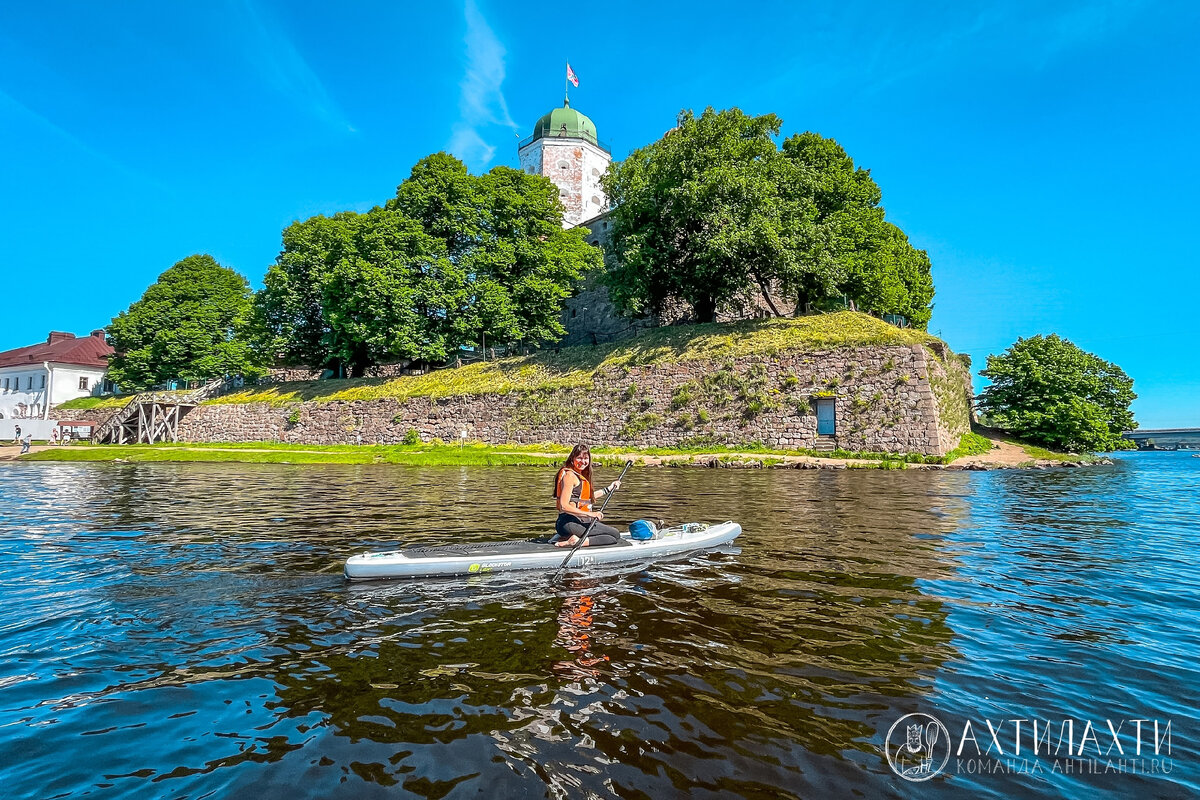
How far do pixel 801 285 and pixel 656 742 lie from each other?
96.5ft

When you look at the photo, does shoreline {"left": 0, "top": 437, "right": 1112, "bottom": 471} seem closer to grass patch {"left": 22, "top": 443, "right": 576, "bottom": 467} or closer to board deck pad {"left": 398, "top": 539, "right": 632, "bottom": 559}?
grass patch {"left": 22, "top": 443, "right": 576, "bottom": 467}

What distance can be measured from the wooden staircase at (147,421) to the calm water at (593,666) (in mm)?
40024

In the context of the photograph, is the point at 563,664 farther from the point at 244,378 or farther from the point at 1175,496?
the point at 244,378

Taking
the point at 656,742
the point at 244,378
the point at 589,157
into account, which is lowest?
the point at 656,742

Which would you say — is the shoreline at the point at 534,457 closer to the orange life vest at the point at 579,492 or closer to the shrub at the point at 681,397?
the shrub at the point at 681,397

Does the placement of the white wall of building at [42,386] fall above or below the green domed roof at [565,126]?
below

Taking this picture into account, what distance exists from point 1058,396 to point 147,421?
58.5 meters

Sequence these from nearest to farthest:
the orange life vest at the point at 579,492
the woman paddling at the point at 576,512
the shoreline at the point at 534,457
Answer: the woman paddling at the point at 576,512, the orange life vest at the point at 579,492, the shoreline at the point at 534,457

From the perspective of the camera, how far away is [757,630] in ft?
17.9

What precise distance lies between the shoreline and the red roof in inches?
1252

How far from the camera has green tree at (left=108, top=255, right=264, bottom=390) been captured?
49938mm

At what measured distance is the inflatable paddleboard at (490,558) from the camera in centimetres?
731

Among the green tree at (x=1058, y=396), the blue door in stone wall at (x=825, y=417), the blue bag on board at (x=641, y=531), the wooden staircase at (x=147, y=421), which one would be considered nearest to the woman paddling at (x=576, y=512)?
the blue bag on board at (x=641, y=531)

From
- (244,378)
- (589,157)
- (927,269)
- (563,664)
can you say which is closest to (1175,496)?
(563,664)
